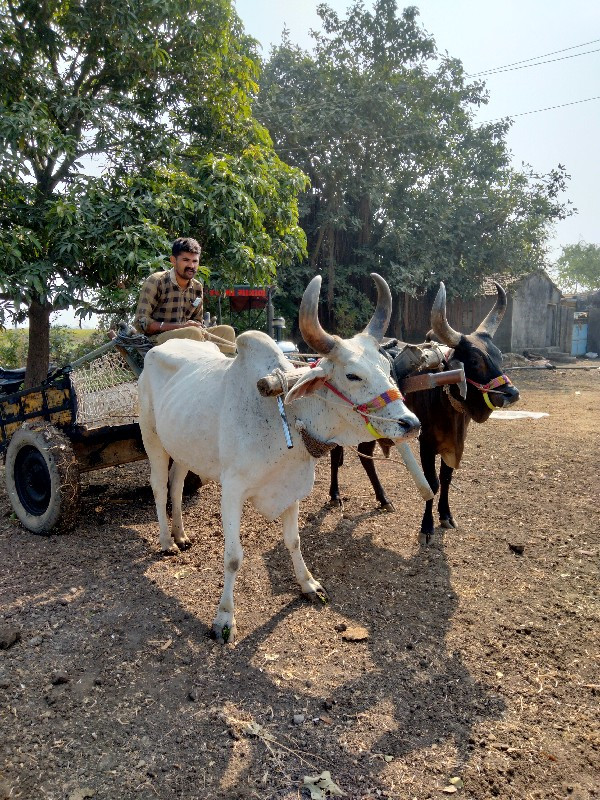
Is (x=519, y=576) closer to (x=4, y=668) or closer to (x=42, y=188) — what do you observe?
(x=4, y=668)

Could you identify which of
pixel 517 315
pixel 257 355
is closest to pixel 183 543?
pixel 257 355

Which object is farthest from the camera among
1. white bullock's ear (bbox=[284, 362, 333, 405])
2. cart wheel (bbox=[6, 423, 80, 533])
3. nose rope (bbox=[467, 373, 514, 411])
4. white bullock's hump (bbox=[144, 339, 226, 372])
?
cart wheel (bbox=[6, 423, 80, 533])

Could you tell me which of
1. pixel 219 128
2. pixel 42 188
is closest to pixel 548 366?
pixel 219 128

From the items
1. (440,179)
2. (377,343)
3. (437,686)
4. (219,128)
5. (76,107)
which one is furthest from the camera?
(440,179)

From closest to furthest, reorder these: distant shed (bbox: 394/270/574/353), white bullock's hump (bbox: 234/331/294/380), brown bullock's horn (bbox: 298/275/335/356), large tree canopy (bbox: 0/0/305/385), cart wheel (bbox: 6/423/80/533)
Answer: brown bullock's horn (bbox: 298/275/335/356) < white bullock's hump (bbox: 234/331/294/380) < cart wheel (bbox: 6/423/80/533) < large tree canopy (bbox: 0/0/305/385) < distant shed (bbox: 394/270/574/353)

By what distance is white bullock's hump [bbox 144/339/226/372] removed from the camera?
450 cm

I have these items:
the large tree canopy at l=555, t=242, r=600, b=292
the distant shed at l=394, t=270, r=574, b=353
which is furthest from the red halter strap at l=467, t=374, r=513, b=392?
the large tree canopy at l=555, t=242, r=600, b=292

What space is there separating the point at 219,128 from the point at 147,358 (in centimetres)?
512

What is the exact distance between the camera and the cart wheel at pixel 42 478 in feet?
16.2

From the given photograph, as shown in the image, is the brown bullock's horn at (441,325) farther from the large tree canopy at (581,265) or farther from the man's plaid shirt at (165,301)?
A: the large tree canopy at (581,265)

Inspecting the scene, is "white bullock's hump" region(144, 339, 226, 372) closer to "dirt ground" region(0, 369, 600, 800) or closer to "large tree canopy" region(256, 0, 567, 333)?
"dirt ground" region(0, 369, 600, 800)

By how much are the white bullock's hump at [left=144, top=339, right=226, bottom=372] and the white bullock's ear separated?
1108mm

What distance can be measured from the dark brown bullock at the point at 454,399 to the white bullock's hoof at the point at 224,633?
6.70 feet

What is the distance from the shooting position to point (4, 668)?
336cm
